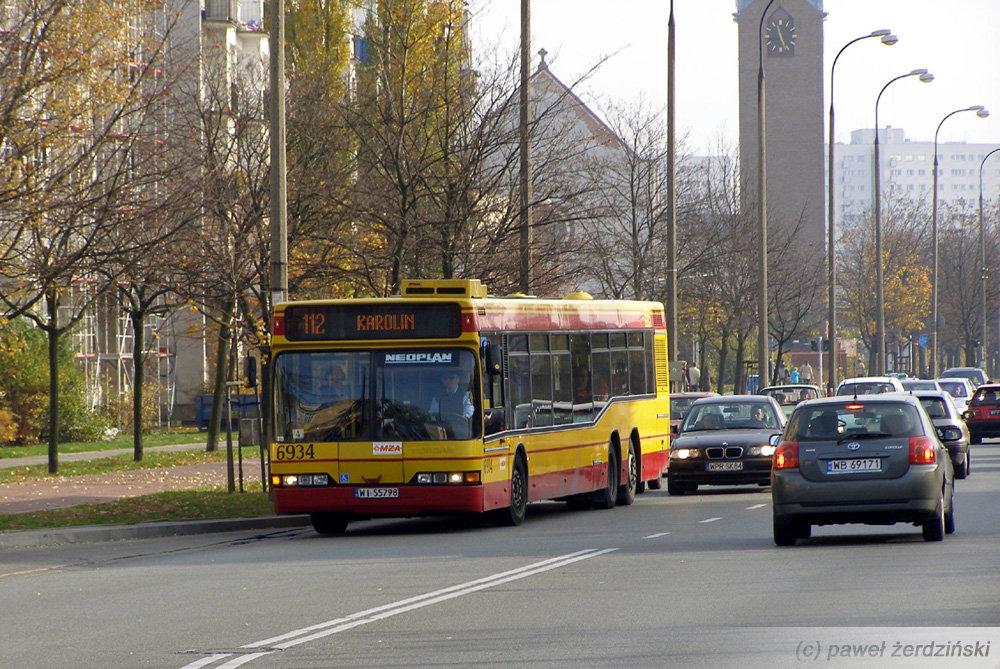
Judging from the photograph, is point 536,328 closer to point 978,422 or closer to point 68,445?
point 68,445

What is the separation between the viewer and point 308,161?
106 ft

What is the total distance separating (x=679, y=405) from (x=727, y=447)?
23.5ft

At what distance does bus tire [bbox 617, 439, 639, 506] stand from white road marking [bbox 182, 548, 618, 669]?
27.5 ft

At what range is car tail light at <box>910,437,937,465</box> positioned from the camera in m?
14.9

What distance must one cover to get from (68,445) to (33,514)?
18.0 metres

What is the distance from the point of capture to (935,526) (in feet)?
49.4

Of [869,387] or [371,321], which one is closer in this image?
[371,321]

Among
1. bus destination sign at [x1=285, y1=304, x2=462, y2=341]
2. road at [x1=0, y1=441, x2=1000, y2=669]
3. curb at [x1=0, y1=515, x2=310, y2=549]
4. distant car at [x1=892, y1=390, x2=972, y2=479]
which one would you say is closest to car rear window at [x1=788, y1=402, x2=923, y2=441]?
road at [x1=0, y1=441, x2=1000, y2=669]

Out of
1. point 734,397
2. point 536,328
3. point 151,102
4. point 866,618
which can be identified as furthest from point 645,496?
point 866,618

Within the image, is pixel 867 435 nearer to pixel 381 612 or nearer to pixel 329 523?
pixel 381 612

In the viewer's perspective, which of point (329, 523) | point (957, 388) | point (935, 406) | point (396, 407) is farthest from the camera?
point (957, 388)

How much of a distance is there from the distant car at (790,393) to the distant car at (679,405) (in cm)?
485

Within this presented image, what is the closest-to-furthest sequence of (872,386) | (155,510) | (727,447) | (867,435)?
1. (867,435)
2. (155,510)
3. (727,447)
4. (872,386)

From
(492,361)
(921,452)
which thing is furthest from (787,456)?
(492,361)
